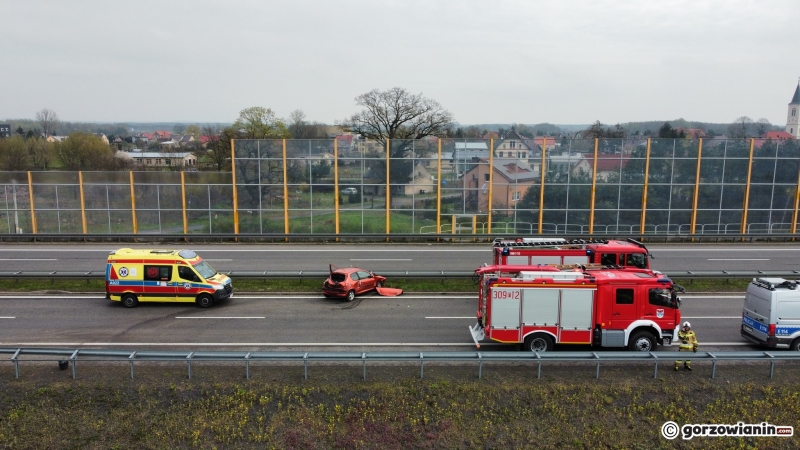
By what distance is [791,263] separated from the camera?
2669 cm

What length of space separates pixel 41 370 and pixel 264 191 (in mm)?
20778

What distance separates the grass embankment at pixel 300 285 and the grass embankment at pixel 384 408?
8.46 m

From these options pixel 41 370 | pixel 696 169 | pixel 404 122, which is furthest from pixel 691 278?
pixel 404 122

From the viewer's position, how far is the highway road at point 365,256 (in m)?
25.9

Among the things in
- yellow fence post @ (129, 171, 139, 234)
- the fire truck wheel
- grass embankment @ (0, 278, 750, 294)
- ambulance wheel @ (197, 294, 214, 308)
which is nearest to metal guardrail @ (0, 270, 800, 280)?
grass embankment @ (0, 278, 750, 294)

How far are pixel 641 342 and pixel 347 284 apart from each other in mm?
10217

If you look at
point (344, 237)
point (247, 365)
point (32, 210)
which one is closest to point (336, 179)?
point (344, 237)

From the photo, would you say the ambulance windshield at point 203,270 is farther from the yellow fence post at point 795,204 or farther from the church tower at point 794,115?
the church tower at point 794,115

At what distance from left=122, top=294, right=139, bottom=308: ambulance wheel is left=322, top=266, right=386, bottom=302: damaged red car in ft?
22.3

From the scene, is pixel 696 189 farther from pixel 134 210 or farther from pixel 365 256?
pixel 134 210

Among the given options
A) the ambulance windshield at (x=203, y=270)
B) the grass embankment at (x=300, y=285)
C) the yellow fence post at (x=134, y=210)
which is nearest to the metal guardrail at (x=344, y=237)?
the yellow fence post at (x=134, y=210)

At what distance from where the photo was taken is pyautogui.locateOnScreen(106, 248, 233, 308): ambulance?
1927 cm

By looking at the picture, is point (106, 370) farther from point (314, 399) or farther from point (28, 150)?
point (28, 150)

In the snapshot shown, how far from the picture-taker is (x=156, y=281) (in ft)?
63.5
